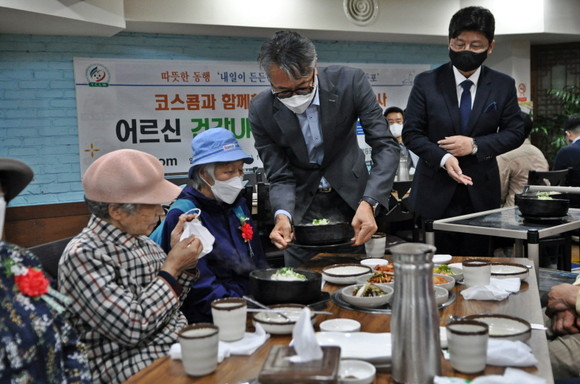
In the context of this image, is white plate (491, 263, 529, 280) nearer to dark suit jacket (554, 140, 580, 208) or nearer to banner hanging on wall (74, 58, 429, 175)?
dark suit jacket (554, 140, 580, 208)

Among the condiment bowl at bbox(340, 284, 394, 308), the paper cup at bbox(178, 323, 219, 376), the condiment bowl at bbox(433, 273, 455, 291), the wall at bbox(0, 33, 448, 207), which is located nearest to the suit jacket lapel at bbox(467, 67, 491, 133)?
the condiment bowl at bbox(433, 273, 455, 291)

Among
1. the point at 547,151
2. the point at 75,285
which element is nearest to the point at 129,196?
the point at 75,285

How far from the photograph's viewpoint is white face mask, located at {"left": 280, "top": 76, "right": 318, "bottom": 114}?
2.50 metres

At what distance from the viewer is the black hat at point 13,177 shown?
1278 mm

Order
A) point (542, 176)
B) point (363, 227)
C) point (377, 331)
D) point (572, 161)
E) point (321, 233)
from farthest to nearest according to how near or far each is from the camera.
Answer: point (572, 161), point (542, 176), point (363, 227), point (321, 233), point (377, 331)

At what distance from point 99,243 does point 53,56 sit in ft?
15.2

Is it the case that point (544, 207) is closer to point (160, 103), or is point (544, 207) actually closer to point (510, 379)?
point (510, 379)

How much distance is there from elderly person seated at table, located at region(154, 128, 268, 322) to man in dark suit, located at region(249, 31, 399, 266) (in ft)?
0.72

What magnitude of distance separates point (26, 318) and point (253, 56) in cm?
566

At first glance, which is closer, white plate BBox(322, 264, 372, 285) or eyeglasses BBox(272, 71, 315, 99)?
white plate BBox(322, 264, 372, 285)

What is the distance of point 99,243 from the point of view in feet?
5.39

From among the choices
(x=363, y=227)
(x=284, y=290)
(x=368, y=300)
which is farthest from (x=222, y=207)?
(x=368, y=300)

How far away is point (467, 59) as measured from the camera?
2.90 meters

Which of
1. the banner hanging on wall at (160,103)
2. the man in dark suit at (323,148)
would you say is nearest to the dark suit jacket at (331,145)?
the man in dark suit at (323,148)
